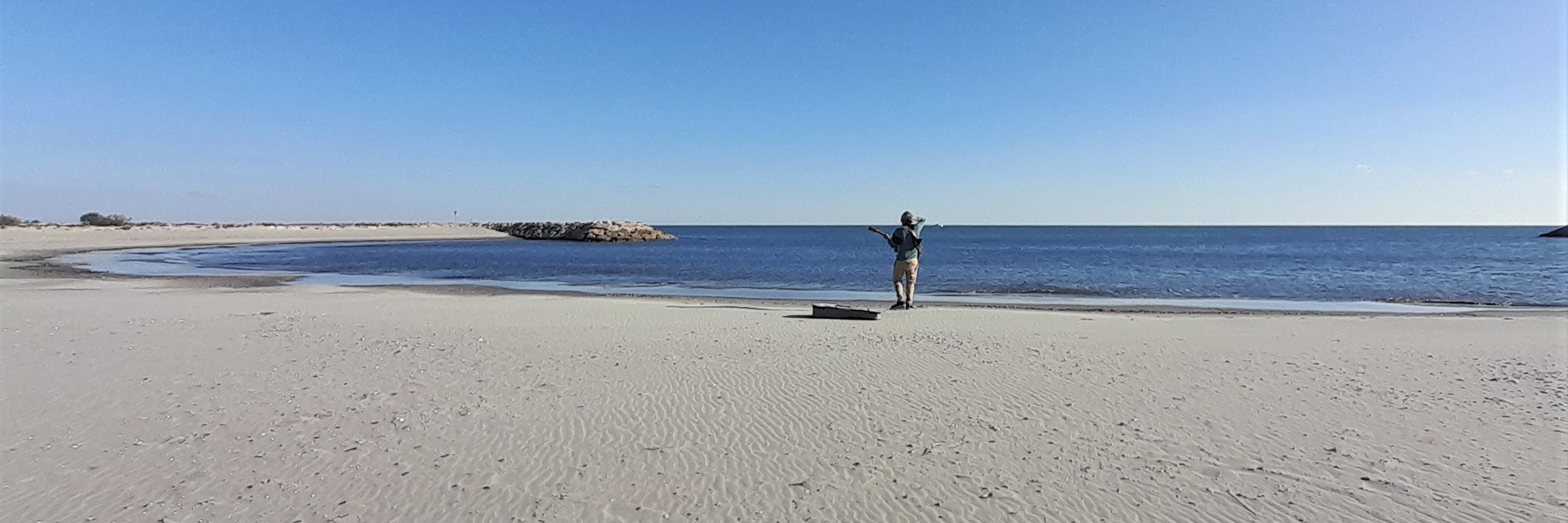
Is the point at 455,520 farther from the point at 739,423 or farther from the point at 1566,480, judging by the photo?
the point at 1566,480

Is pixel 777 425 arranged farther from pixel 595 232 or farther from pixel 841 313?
pixel 595 232

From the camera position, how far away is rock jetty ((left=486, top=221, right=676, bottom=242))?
96438mm

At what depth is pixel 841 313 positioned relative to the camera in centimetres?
1422

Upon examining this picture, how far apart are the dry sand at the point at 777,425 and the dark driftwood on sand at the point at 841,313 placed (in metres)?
1.88

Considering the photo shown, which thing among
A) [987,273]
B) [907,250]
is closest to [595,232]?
[987,273]

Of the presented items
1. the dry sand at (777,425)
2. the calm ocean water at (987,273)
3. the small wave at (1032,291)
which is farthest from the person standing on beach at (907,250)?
the small wave at (1032,291)

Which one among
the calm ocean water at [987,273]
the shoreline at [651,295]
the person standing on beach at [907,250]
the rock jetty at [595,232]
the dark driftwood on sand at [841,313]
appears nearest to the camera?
the dark driftwood on sand at [841,313]

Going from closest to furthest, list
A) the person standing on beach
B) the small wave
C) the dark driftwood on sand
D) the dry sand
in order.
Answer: the dry sand < the dark driftwood on sand < the person standing on beach < the small wave

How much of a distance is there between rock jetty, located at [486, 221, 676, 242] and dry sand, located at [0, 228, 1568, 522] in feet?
280

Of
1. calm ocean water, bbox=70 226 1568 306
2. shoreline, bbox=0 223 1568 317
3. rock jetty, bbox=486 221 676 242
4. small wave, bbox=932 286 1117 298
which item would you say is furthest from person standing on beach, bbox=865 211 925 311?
rock jetty, bbox=486 221 676 242

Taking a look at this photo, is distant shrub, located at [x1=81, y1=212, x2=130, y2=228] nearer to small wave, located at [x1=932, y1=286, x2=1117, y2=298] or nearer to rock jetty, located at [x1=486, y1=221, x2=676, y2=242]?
rock jetty, located at [x1=486, y1=221, x2=676, y2=242]

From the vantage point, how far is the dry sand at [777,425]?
483cm

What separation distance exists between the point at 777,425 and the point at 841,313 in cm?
771

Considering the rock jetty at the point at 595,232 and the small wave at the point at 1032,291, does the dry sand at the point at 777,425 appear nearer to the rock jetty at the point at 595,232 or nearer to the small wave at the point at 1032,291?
the small wave at the point at 1032,291
